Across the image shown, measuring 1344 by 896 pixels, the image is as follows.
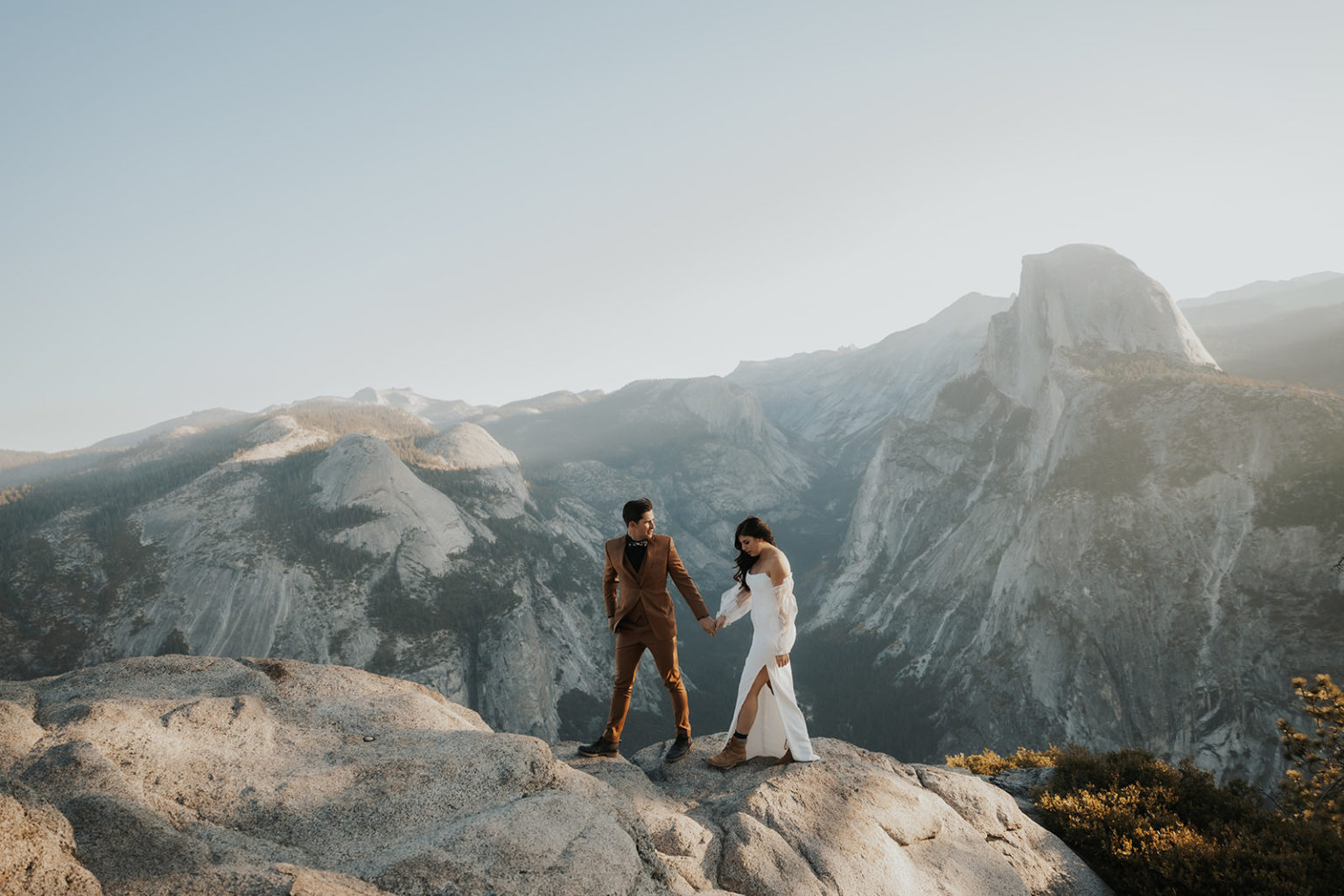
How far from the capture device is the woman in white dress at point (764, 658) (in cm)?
700

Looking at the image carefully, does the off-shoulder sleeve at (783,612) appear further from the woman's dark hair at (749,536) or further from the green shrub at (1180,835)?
the green shrub at (1180,835)

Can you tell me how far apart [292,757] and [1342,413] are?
1565 inches

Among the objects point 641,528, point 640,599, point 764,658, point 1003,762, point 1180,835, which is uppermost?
point 641,528

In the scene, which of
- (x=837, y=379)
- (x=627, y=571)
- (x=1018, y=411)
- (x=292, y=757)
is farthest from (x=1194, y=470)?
(x=837, y=379)

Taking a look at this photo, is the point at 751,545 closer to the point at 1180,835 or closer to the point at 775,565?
the point at 775,565

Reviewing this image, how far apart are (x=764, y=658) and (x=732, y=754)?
146cm

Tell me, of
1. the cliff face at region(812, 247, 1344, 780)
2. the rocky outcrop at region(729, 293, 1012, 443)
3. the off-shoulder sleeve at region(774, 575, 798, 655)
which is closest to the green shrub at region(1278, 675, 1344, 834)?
the off-shoulder sleeve at region(774, 575, 798, 655)

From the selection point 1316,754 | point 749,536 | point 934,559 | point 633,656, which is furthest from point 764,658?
point 934,559

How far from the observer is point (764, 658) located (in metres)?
7.11

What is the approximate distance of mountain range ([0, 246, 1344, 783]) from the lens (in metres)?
26.0

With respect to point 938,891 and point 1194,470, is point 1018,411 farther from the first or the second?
point 938,891

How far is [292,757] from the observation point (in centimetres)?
564

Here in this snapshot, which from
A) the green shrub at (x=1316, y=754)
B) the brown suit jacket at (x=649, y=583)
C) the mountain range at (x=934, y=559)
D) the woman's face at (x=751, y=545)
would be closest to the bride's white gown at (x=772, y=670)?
the woman's face at (x=751, y=545)

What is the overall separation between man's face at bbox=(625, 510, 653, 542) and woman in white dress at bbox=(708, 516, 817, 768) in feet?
3.88
